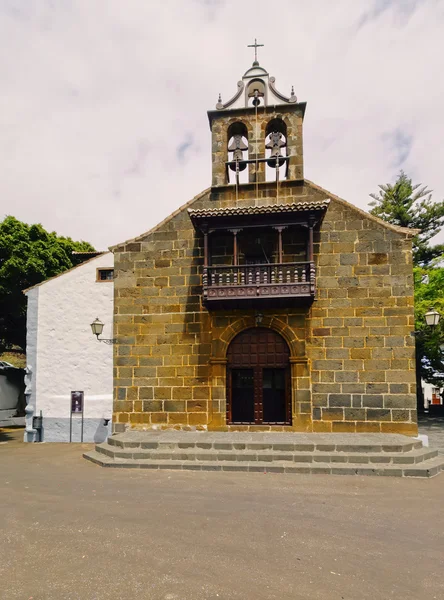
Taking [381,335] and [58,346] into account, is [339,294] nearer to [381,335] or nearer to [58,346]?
[381,335]

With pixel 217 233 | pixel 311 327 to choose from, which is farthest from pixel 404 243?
pixel 217 233

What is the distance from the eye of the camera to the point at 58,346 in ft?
43.2

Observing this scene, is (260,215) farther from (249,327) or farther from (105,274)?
(105,274)

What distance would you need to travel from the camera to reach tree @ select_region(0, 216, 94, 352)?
784 inches

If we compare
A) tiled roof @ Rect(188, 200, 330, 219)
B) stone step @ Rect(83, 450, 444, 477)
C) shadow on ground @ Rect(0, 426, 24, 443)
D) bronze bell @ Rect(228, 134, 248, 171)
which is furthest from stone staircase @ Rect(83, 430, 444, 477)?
bronze bell @ Rect(228, 134, 248, 171)

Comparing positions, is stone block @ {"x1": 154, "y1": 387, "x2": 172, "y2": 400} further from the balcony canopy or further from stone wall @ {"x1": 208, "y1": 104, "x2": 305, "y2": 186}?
stone wall @ {"x1": 208, "y1": 104, "x2": 305, "y2": 186}

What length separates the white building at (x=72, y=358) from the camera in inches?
506

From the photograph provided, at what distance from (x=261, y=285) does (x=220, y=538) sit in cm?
703

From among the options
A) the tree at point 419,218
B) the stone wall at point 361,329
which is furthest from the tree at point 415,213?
the stone wall at point 361,329

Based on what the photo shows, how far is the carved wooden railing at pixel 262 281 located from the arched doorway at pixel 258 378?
4.82 ft

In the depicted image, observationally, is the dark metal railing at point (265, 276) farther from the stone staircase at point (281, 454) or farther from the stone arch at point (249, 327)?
the stone staircase at point (281, 454)

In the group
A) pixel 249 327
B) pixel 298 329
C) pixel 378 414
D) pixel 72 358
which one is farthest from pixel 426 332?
pixel 72 358

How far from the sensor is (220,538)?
5227 mm

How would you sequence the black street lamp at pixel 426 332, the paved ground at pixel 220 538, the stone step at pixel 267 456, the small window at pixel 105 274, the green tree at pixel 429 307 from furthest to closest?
1. the green tree at pixel 429 307
2. the small window at pixel 105 274
3. the black street lamp at pixel 426 332
4. the stone step at pixel 267 456
5. the paved ground at pixel 220 538
